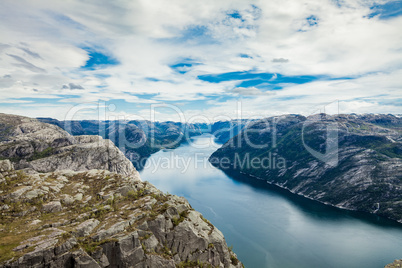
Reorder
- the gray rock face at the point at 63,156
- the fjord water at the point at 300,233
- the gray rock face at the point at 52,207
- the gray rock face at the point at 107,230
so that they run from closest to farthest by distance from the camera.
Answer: the gray rock face at the point at 107,230
the gray rock face at the point at 52,207
the fjord water at the point at 300,233
the gray rock face at the point at 63,156

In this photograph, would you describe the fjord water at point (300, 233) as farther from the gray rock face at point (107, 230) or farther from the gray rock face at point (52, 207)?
the gray rock face at point (52, 207)

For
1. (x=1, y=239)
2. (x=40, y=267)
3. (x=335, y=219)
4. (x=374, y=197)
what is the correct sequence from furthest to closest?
1. (x=374, y=197)
2. (x=335, y=219)
3. (x=1, y=239)
4. (x=40, y=267)

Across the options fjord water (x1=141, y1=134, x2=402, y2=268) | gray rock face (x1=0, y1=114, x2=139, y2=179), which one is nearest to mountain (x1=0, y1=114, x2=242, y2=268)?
fjord water (x1=141, y1=134, x2=402, y2=268)

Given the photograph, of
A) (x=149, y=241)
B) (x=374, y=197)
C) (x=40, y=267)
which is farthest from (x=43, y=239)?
(x=374, y=197)

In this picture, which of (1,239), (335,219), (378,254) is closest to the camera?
(1,239)

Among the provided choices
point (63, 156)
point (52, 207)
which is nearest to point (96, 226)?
point (52, 207)

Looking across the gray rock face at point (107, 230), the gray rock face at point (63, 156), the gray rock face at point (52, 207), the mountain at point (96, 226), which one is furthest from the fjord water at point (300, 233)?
the gray rock face at point (52, 207)

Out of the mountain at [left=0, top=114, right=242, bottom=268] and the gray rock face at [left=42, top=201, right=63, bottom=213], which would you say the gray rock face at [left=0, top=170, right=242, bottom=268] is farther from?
the gray rock face at [left=42, top=201, right=63, bottom=213]

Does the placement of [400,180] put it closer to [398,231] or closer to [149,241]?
[398,231]
